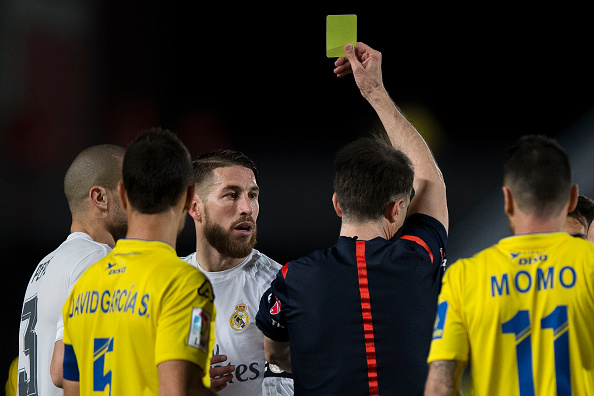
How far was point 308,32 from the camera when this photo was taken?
26.2 feet

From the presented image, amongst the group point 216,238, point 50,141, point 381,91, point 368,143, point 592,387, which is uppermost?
point 50,141

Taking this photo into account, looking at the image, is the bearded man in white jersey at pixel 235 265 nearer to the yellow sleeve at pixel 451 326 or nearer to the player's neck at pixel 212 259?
the player's neck at pixel 212 259

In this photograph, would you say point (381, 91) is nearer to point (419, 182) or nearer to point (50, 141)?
point (419, 182)

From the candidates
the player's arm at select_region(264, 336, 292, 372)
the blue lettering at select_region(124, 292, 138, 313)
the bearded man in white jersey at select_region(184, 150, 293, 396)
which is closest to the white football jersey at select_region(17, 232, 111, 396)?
the bearded man in white jersey at select_region(184, 150, 293, 396)

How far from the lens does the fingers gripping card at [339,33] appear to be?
8.71ft

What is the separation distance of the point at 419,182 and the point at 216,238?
1068 millimetres

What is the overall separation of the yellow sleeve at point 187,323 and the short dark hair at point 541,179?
0.88 m

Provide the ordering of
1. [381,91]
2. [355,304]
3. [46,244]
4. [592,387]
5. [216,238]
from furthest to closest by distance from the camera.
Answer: [46,244] < [216,238] < [381,91] < [355,304] < [592,387]

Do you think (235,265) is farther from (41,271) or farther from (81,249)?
(41,271)

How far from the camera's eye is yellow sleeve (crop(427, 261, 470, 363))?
1.77 metres

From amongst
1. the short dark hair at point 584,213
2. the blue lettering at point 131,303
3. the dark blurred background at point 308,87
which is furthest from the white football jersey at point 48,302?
the dark blurred background at point 308,87

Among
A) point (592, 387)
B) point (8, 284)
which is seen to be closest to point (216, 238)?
point (592, 387)

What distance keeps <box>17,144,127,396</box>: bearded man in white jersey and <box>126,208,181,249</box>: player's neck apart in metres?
0.90

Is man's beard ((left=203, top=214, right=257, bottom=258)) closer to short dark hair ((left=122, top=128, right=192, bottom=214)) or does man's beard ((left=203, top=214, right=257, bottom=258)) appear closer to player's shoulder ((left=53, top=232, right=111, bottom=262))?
player's shoulder ((left=53, top=232, right=111, bottom=262))
